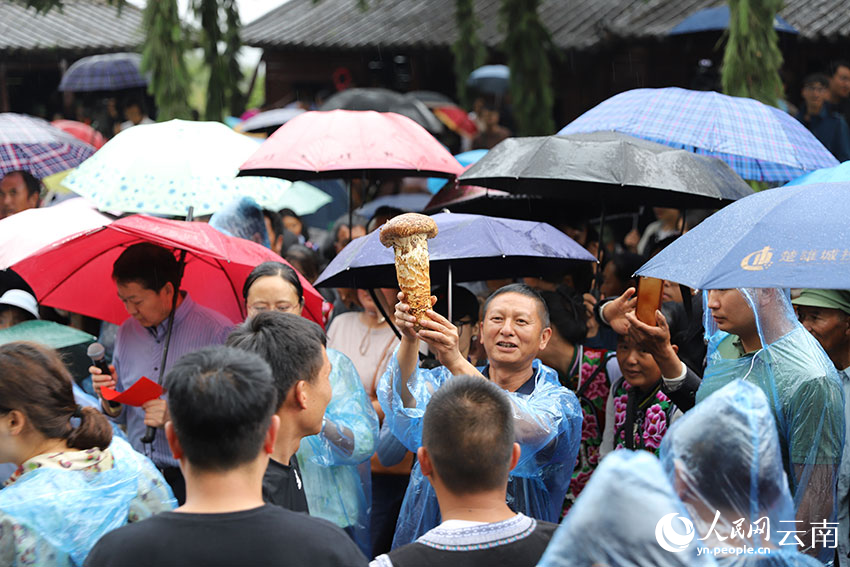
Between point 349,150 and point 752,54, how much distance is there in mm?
3969

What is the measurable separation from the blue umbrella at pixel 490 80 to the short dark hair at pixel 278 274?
11.4 meters

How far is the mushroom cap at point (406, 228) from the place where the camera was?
3.28 meters

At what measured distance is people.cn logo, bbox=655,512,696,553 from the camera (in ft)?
5.81

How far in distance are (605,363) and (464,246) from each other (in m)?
1.02

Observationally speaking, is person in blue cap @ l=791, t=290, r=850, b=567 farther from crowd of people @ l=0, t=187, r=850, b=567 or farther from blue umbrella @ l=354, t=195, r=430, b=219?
blue umbrella @ l=354, t=195, r=430, b=219

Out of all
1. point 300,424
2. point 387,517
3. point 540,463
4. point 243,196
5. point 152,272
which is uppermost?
point 243,196

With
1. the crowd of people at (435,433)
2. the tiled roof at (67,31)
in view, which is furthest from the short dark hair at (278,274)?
the tiled roof at (67,31)

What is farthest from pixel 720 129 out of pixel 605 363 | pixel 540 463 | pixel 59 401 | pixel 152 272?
pixel 59 401

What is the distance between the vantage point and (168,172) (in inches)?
206

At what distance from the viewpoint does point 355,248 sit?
4.32 metres

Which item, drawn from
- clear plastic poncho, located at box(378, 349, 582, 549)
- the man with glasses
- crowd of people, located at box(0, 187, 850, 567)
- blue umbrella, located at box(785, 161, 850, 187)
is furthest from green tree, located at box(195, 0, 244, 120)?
clear plastic poncho, located at box(378, 349, 582, 549)

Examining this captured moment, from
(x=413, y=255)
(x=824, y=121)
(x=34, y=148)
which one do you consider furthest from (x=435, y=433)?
(x=824, y=121)

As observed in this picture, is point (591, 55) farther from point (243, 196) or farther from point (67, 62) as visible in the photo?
point (243, 196)

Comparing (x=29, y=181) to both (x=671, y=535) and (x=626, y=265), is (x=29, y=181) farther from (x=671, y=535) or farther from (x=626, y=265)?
(x=671, y=535)
